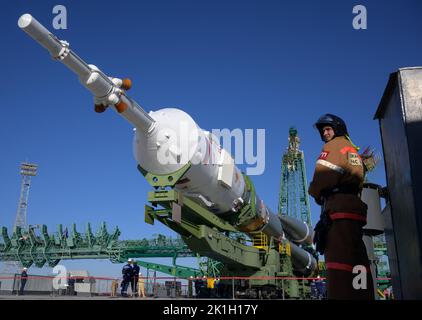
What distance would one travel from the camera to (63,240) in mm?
48688

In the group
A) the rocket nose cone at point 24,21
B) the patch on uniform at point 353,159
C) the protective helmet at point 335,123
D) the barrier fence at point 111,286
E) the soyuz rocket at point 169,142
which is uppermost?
the rocket nose cone at point 24,21

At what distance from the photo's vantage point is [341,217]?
327 centimetres

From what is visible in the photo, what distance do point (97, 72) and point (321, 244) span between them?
712 centimetres

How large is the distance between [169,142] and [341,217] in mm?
7675

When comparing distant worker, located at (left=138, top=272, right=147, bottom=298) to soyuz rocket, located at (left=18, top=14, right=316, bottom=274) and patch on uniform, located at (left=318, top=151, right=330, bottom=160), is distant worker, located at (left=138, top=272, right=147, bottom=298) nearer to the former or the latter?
soyuz rocket, located at (left=18, top=14, right=316, bottom=274)

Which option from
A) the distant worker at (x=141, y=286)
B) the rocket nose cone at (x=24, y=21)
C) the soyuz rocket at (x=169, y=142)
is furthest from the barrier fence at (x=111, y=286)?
the rocket nose cone at (x=24, y=21)

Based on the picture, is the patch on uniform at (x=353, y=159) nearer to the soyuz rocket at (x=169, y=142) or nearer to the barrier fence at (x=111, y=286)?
the soyuz rocket at (x=169, y=142)

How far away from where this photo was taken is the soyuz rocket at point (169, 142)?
8500 millimetres

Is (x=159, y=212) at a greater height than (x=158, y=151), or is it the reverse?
(x=158, y=151)

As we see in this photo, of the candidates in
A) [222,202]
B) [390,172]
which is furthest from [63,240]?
[390,172]

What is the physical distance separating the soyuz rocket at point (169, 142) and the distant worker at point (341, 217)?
6.34m

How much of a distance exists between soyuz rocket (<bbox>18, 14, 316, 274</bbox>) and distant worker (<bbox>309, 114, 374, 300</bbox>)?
6.34 metres
